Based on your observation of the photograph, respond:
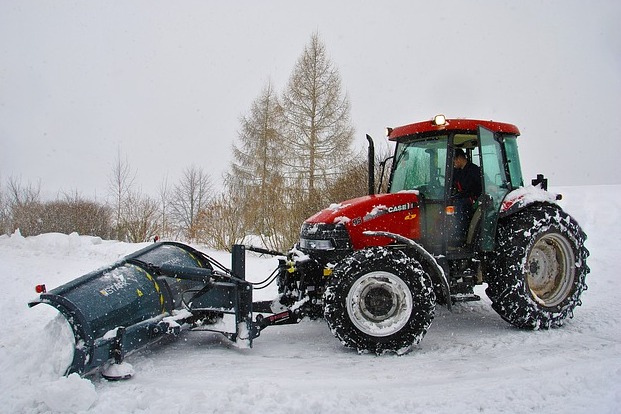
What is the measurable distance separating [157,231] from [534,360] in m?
16.1

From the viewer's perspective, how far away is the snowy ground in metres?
3.30

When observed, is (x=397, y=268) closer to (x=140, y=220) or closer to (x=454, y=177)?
(x=454, y=177)

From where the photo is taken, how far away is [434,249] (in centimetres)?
525

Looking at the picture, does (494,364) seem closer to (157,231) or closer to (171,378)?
(171,378)

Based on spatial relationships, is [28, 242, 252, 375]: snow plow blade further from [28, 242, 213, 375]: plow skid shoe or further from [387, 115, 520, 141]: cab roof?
[387, 115, 520, 141]: cab roof

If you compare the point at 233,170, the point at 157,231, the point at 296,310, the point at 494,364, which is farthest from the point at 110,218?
the point at 494,364

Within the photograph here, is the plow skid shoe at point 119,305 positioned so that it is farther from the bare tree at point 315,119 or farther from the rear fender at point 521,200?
the bare tree at point 315,119

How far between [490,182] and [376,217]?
142cm

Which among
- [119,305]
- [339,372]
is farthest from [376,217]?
[119,305]

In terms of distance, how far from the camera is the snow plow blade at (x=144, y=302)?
383 centimetres

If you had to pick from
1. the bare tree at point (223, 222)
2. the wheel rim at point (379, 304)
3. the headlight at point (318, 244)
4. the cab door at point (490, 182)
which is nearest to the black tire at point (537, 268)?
the cab door at point (490, 182)

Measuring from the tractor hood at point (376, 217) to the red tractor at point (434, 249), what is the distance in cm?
1

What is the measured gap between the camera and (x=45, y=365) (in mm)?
3623

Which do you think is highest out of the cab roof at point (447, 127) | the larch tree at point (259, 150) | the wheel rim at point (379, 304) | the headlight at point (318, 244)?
the larch tree at point (259, 150)
